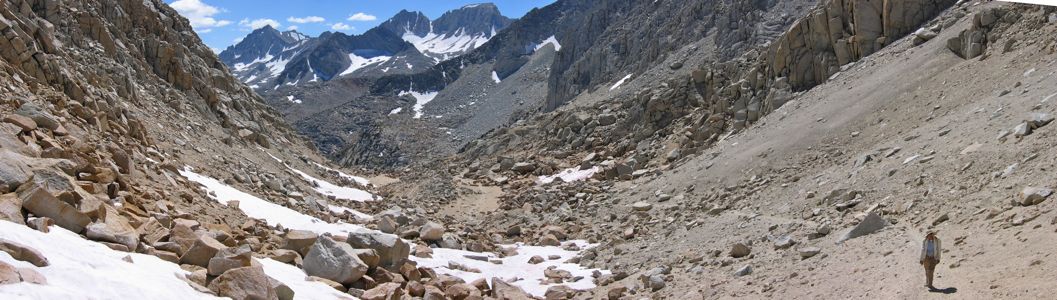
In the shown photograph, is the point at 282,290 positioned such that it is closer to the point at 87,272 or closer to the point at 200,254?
the point at 200,254

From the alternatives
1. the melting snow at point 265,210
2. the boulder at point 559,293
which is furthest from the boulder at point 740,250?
the melting snow at point 265,210

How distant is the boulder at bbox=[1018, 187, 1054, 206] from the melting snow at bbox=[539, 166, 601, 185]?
26161 millimetres

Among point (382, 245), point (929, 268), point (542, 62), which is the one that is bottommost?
point (929, 268)

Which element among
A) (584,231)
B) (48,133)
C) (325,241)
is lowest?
(584,231)

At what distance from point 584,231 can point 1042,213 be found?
13965mm

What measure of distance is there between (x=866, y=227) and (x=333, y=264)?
8.56m

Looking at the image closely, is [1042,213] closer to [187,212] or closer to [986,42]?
[187,212]

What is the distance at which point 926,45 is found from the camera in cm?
2672

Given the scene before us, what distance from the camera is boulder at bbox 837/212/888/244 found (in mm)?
13188

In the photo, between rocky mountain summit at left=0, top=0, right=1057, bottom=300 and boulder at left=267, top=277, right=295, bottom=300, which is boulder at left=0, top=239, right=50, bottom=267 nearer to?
rocky mountain summit at left=0, top=0, right=1057, bottom=300

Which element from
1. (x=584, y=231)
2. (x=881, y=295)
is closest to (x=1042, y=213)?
(x=881, y=295)

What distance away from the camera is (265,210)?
766 inches

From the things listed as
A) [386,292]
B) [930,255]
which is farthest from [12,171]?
[930,255]

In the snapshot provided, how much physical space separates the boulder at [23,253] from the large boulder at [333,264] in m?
Result: 4.32
